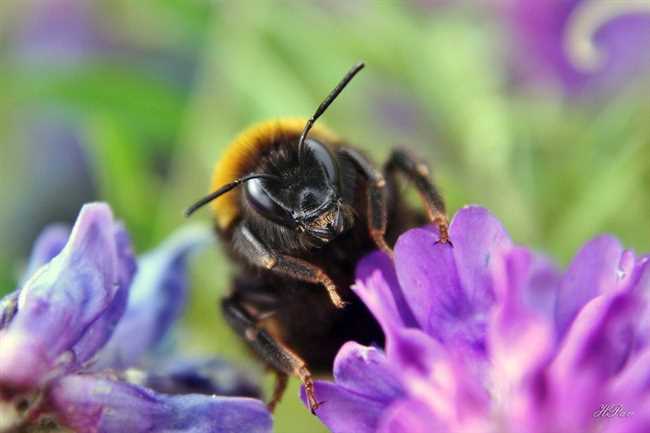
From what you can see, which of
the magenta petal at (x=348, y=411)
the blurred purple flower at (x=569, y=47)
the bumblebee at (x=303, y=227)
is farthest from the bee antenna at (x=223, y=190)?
the blurred purple flower at (x=569, y=47)

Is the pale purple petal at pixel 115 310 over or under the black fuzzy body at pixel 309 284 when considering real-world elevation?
under

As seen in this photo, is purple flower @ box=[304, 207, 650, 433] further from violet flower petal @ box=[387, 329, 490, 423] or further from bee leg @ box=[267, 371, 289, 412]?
bee leg @ box=[267, 371, 289, 412]

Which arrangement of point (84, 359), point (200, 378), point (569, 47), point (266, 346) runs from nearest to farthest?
point (84, 359)
point (266, 346)
point (200, 378)
point (569, 47)

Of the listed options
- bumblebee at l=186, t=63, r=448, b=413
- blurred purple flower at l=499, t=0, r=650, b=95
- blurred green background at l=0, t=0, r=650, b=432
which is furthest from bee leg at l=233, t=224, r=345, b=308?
blurred purple flower at l=499, t=0, r=650, b=95

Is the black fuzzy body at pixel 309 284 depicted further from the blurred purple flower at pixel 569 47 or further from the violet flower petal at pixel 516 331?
the blurred purple flower at pixel 569 47

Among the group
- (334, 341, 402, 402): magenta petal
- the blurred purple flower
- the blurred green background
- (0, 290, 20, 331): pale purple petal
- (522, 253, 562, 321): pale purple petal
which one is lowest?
(0, 290, 20, 331): pale purple petal

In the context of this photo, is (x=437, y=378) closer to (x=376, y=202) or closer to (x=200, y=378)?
(x=376, y=202)

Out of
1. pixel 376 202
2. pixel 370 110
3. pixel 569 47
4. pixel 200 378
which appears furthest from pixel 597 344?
pixel 370 110

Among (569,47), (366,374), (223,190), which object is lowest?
(366,374)
